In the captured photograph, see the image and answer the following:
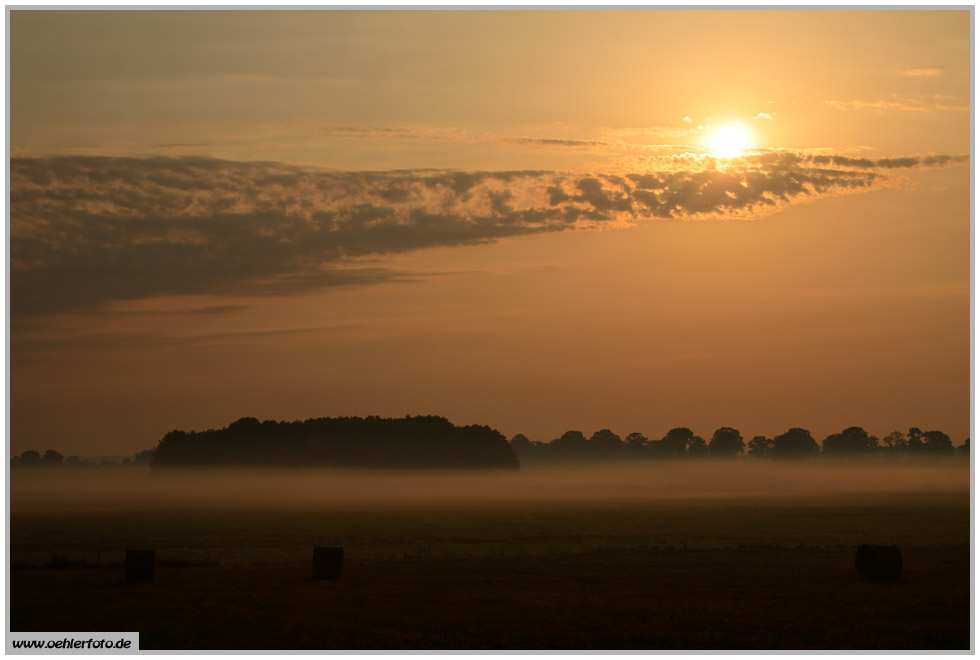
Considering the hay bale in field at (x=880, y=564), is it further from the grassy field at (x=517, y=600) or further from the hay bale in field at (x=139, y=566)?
the hay bale in field at (x=139, y=566)

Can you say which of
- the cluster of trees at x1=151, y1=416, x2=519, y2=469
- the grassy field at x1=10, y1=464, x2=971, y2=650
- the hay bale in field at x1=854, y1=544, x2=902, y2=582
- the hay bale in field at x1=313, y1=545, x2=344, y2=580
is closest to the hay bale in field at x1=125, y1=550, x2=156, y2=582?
the grassy field at x1=10, y1=464, x2=971, y2=650

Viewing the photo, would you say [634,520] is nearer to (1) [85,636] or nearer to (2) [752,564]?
(2) [752,564]

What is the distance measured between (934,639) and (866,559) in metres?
6.84

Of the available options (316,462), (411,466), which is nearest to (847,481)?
(411,466)

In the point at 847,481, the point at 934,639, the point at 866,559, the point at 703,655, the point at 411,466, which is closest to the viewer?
the point at 703,655

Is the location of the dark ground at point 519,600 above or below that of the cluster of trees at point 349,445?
below

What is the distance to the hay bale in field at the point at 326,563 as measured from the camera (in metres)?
26.6

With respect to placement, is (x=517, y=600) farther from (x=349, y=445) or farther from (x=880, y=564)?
(x=349, y=445)

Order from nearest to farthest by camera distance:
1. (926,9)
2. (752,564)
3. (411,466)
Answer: (926,9)
(752,564)
(411,466)

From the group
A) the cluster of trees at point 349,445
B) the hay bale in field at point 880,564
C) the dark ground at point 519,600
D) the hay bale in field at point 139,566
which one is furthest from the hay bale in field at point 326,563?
the cluster of trees at point 349,445

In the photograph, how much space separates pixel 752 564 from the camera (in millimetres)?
29422

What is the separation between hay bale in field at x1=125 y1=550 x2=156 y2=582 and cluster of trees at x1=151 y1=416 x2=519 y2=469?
115 meters

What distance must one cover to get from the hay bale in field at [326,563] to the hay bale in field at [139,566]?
3906mm

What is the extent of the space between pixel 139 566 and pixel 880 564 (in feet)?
58.6
